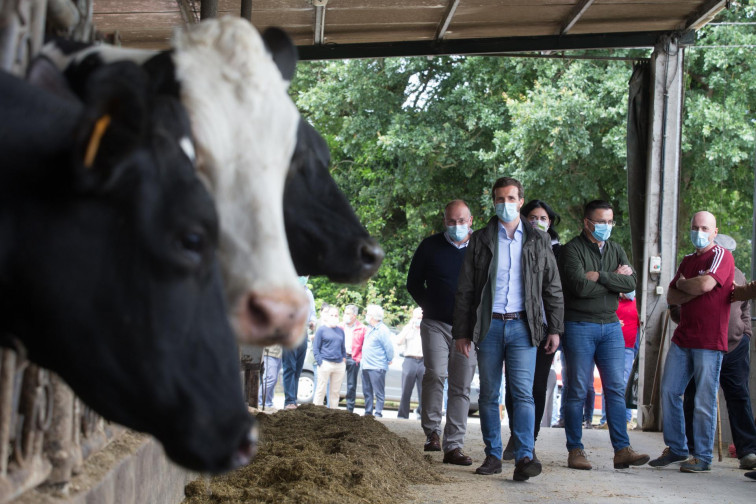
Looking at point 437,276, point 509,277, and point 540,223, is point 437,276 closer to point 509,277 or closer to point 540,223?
point 540,223

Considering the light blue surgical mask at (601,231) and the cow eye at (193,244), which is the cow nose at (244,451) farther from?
the light blue surgical mask at (601,231)

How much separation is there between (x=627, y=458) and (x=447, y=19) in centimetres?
502

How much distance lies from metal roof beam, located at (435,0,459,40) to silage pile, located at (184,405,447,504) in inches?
169

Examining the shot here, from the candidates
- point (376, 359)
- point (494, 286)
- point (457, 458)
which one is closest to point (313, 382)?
point (376, 359)

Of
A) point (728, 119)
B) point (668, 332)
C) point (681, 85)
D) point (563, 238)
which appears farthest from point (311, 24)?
point (563, 238)

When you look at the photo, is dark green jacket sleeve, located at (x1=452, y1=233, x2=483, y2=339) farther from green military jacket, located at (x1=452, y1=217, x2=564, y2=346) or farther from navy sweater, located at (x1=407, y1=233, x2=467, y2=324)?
navy sweater, located at (x1=407, y1=233, x2=467, y2=324)

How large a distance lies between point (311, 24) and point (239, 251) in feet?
27.8

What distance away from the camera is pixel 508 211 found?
301 inches

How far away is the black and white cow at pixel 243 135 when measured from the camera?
2.42m

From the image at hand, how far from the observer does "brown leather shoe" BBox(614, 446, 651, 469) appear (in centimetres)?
800

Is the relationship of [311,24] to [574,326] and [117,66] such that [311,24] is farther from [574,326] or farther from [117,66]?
[117,66]

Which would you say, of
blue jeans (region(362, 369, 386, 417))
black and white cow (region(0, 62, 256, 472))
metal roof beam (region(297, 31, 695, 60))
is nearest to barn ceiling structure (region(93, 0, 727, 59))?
metal roof beam (region(297, 31, 695, 60))

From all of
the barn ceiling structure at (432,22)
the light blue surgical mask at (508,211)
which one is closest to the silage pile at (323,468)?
the light blue surgical mask at (508,211)

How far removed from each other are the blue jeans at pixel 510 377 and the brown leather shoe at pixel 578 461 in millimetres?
815
